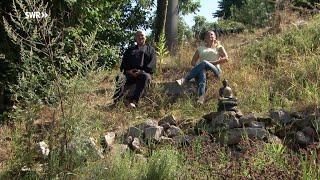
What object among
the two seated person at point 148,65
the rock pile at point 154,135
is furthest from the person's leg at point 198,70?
the rock pile at point 154,135

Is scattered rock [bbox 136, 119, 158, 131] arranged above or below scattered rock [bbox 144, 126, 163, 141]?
above

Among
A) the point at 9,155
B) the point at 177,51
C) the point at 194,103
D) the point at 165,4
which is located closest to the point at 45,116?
the point at 9,155

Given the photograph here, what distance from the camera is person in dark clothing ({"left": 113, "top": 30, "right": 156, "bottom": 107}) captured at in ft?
27.2

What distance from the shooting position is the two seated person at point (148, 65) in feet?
27.2

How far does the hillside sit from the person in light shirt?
22 centimetres

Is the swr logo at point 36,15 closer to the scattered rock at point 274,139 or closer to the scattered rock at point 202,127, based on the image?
the scattered rock at point 202,127

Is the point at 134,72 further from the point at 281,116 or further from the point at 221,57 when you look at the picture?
the point at 281,116

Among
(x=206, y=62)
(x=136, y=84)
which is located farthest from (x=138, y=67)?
(x=206, y=62)

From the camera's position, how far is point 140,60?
28.2 ft

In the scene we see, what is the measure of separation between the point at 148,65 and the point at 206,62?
35.8 inches

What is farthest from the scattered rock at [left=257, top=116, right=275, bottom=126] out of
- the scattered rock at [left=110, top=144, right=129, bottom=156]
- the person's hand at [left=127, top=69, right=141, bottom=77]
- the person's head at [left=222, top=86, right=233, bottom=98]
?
the person's hand at [left=127, top=69, right=141, bottom=77]

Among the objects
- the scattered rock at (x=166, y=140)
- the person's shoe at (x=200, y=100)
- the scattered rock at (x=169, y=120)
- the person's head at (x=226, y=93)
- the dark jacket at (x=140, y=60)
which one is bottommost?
the scattered rock at (x=166, y=140)

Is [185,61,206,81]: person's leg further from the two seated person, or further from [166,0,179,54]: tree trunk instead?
[166,0,179,54]: tree trunk

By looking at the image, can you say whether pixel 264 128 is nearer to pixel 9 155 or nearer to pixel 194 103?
pixel 194 103
